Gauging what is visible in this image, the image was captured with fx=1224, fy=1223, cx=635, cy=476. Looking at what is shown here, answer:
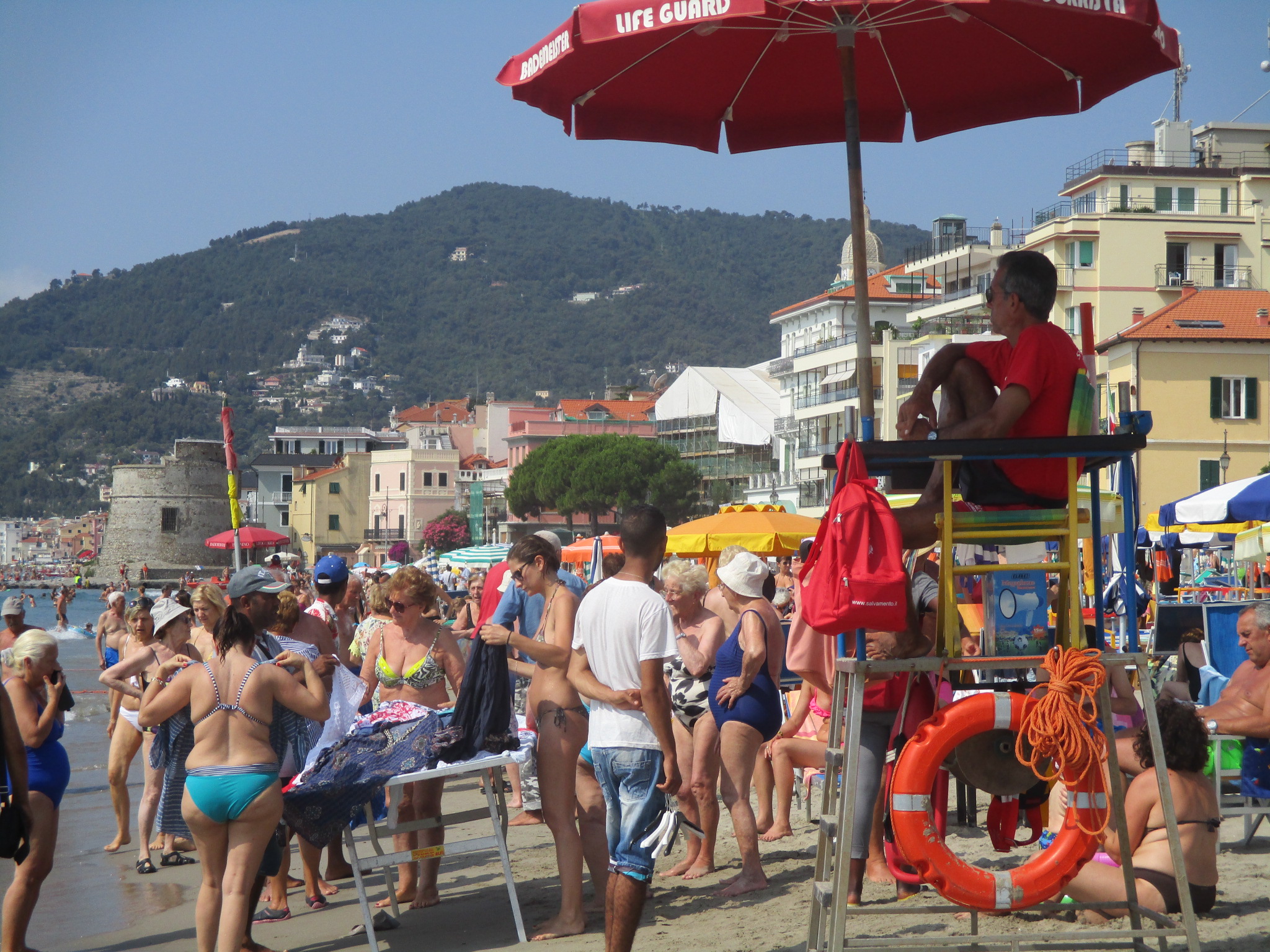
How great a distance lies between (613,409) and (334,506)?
2596cm

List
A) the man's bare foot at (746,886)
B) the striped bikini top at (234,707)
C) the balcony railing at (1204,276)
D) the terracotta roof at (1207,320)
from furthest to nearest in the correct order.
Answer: the balcony railing at (1204,276), the terracotta roof at (1207,320), the man's bare foot at (746,886), the striped bikini top at (234,707)

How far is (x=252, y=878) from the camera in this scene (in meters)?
4.72

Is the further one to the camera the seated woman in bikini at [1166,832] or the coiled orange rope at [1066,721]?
the seated woman in bikini at [1166,832]

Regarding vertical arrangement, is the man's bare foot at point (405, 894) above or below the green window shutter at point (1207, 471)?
below

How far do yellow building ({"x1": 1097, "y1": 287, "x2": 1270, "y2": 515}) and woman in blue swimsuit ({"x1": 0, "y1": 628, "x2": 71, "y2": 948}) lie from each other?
37.6 m

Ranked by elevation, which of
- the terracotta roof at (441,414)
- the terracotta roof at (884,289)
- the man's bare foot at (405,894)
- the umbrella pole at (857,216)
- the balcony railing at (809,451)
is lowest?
the man's bare foot at (405,894)

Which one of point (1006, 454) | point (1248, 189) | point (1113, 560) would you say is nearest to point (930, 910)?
point (1006, 454)

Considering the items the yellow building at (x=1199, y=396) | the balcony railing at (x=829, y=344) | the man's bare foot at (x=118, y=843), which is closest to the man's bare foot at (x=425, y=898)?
the man's bare foot at (x=118, y=843)

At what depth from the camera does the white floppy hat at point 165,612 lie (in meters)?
7.27

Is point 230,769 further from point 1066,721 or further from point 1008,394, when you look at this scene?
point 1008,394

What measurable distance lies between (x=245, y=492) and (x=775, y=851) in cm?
13032

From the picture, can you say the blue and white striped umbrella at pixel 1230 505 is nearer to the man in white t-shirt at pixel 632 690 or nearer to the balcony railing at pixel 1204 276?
the man in white t-shirt at pixel 632 690

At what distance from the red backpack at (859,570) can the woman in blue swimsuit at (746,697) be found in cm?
247

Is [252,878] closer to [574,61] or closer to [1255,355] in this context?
[574,61]
